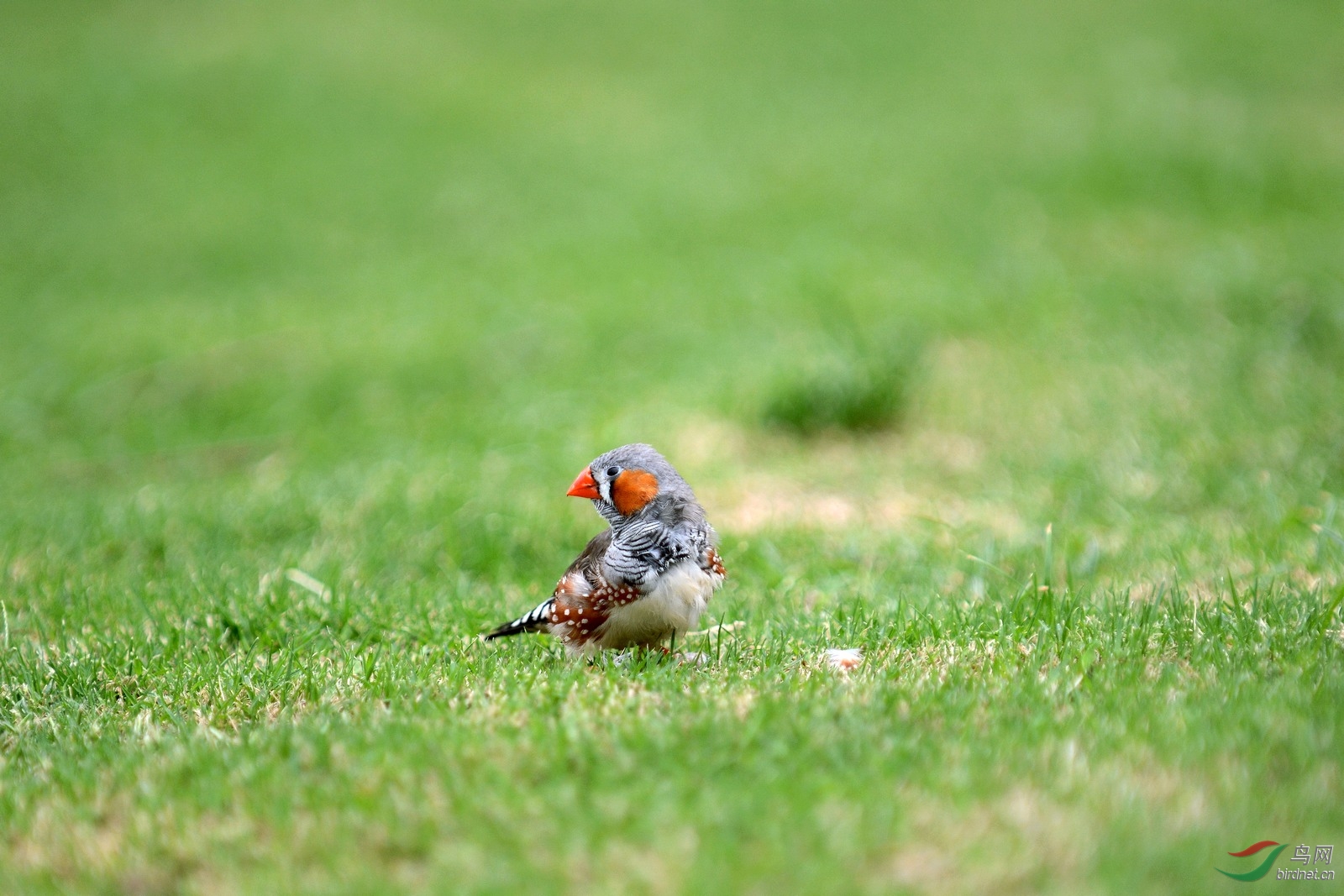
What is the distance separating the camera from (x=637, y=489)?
393 centimetres

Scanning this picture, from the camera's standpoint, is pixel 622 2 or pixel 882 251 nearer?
pixel 882 251

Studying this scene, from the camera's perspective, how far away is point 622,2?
19.6 m

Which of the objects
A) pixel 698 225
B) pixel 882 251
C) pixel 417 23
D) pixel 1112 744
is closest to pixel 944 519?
pixel 1112 744

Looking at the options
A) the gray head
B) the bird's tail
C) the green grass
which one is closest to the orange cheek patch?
the gray head

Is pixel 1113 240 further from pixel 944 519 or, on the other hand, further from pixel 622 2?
pixel 622 2

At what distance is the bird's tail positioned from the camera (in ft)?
12.8

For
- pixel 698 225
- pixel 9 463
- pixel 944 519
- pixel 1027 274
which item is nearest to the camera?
pixel 944 519

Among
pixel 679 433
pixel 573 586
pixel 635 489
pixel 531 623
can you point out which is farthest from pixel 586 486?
pixel 679 433

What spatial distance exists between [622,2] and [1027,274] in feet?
39.2

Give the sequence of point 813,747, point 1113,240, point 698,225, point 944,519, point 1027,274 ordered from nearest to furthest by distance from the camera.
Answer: point 813,747 < point 944,519 < point 1027,274 < point 1113,240 < point 698,225

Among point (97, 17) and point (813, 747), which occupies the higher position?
point (97, 17)

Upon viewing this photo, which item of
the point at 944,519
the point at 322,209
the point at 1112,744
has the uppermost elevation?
the point at 322,209

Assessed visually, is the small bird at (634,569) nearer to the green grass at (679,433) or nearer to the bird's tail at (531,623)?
the bird's tail at (531,623)
